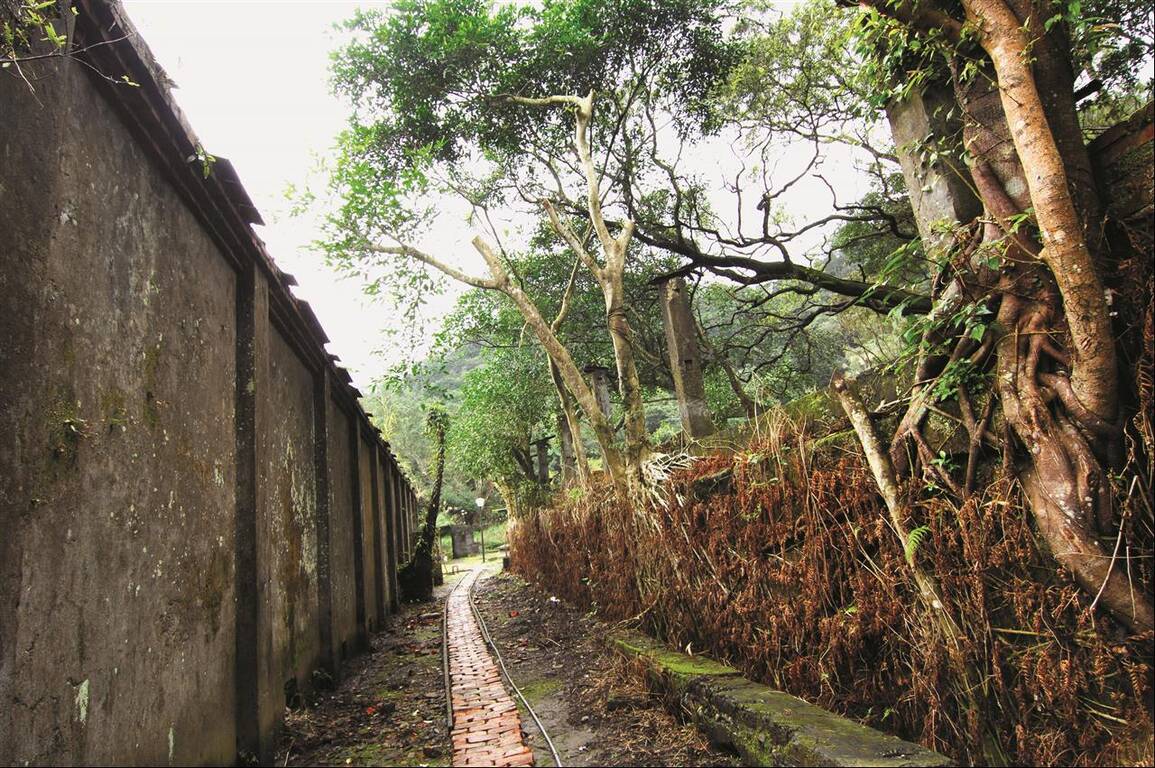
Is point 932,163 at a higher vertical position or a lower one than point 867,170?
lower

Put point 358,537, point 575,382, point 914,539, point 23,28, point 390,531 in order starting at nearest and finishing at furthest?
1. point 23,28
2. point 914,539
3. point 575,382
4. point 358,537
5. point 390,531

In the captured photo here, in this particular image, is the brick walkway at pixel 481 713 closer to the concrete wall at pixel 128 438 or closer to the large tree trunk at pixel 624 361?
the concrete wall at pixel 128 438

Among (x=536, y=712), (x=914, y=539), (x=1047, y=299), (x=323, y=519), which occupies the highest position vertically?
(x=1047, y=299)

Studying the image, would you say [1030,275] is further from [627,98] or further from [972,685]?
[627,98]

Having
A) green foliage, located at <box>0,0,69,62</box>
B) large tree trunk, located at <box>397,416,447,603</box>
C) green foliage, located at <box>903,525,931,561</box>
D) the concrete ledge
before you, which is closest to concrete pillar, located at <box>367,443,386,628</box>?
large tree trunk, located at <box>397,416,447,603</box>

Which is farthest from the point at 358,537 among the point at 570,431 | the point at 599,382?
the point at 570,431

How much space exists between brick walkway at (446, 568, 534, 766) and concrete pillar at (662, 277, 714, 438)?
185 inches

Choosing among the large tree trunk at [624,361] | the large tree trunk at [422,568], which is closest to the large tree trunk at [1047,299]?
the large tree trunk at [624,361]

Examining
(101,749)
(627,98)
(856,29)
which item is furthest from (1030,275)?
(627,98)

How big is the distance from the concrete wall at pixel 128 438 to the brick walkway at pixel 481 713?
1.48 metres

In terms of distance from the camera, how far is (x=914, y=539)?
3166 millimetres

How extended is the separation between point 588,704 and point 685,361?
6.05 meters

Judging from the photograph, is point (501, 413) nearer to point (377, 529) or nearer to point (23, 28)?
point (377, 529)

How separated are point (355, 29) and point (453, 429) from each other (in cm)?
1454
